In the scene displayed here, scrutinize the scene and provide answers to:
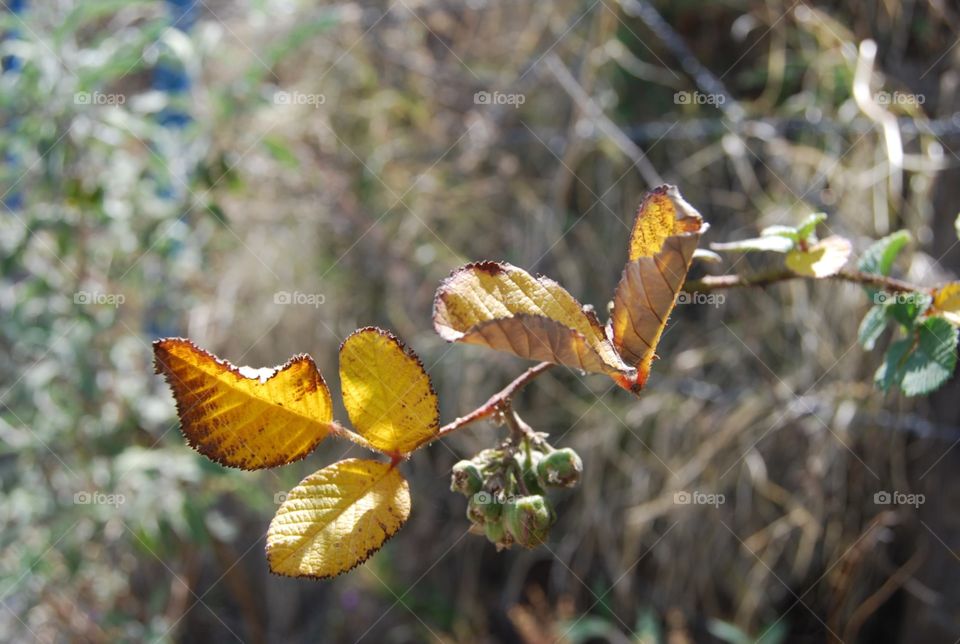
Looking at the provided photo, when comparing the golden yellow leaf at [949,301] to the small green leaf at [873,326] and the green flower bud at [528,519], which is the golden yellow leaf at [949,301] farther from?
the green flower bud at [528,519]

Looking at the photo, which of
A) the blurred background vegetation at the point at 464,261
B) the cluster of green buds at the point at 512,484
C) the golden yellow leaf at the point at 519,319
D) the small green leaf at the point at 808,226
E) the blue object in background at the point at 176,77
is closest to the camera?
the golden yellow leaf at the point at 519,319

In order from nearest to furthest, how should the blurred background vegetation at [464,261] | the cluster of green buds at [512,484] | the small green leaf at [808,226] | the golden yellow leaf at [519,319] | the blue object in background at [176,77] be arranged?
1. the golden yellow leaf at [519,319]
2. the cluster of green buds at [512,484]
3. the small green leaf at [808,226]
4. the blurred background vegetation at [464,261]
5. the blue object in background at [176,77]

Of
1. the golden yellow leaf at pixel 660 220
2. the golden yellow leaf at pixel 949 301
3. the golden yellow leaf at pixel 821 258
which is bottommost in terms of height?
the golden yellow leaf at pixel 949 301

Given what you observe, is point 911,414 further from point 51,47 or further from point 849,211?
point 51,47

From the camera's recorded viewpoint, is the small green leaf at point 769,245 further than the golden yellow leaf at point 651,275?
Yes

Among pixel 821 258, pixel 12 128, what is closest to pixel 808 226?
pixel 821 258

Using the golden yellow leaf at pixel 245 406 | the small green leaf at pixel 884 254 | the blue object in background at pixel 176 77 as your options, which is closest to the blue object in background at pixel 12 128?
the blue object in background at pixel 176 77

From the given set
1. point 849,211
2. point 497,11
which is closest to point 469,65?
point 497,11

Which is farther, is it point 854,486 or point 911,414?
point 854,486
